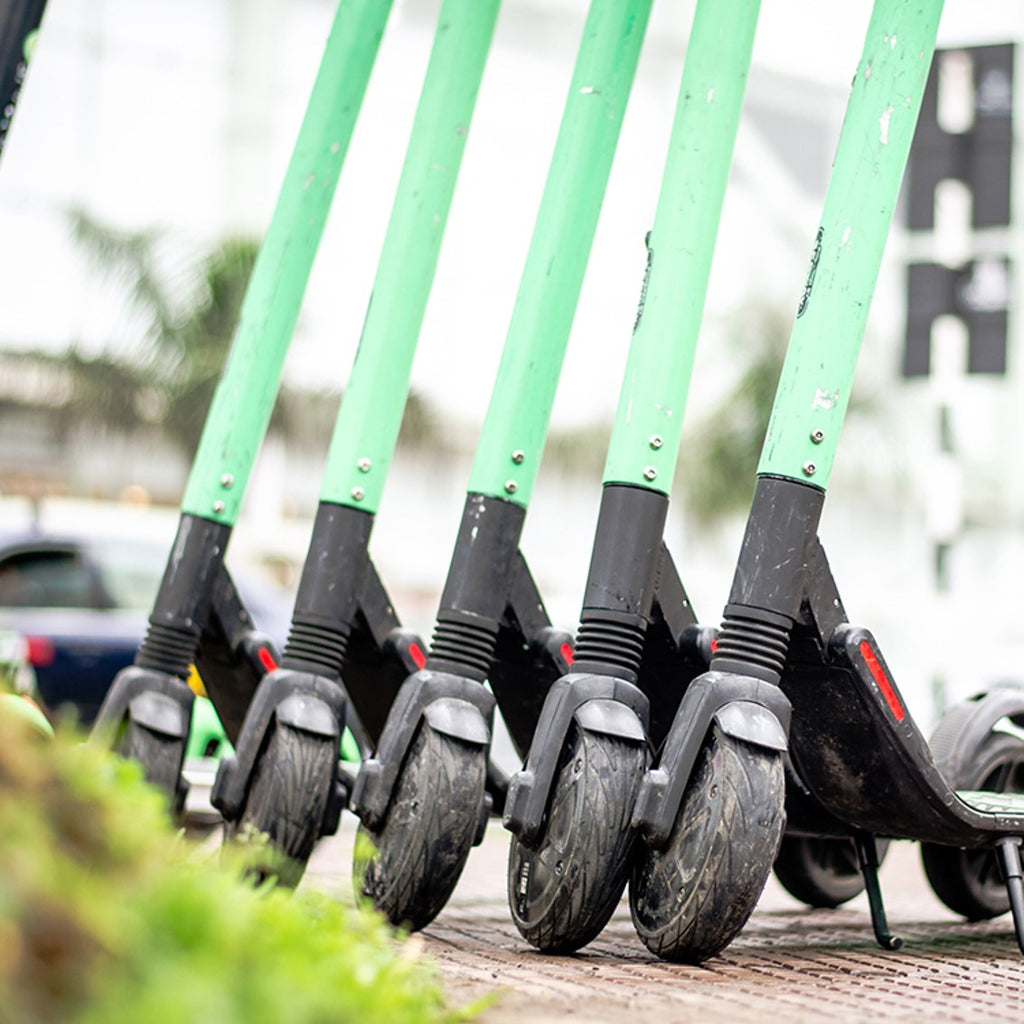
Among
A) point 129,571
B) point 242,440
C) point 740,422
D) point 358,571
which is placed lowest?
point 358,571

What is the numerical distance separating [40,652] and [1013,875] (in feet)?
19.8

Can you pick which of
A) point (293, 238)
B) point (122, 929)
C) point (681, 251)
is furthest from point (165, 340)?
point (122, 929)

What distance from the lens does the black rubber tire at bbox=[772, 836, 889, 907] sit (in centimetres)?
628

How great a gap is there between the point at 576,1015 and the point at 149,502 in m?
22.9

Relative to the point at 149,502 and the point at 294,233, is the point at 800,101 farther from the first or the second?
the point at 294,233

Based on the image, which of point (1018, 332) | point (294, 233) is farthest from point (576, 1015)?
point (1018, 332)

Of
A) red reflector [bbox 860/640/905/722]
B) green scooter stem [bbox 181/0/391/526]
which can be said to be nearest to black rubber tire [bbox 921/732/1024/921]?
red reflector [bbox 860/640/905/722]

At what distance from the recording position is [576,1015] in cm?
336

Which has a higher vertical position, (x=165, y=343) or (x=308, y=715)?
(x=165, y=343)

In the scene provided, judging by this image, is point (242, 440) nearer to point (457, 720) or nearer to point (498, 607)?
point (498, 607)

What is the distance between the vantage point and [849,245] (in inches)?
181

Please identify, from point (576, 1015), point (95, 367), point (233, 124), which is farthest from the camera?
point (233, 124)

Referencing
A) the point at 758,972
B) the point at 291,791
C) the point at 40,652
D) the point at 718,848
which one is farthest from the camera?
the point at 40,652

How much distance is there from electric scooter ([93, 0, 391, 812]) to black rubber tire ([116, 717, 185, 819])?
6cm
